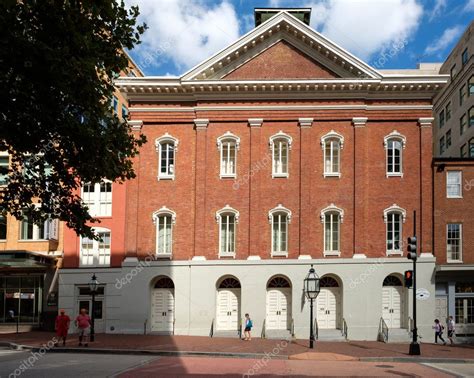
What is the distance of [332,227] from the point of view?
3456 centimetres

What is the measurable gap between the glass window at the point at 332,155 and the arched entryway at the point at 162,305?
1079cm

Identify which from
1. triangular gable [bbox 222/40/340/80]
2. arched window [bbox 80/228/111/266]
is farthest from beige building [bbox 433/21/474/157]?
arched window [bbox 80/228/111/266]

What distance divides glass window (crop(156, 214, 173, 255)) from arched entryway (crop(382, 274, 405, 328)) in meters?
12.0

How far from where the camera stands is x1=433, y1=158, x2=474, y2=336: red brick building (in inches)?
1353

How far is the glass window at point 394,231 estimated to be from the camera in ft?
113

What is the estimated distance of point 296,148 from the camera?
1375 inches

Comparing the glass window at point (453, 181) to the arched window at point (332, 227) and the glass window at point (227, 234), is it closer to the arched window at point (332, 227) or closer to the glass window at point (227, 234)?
the arched window at point (332, 227)

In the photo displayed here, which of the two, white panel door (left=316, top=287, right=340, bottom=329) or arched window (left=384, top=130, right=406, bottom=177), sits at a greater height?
arched window (left=384, top=130, right=406, bottom=177)

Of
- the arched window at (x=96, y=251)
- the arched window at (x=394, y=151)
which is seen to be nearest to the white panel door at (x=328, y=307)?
the arched window at (x=394, y=151)

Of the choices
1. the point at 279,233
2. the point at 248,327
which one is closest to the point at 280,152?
the point at 279,233

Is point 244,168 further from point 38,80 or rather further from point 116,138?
point 38,80

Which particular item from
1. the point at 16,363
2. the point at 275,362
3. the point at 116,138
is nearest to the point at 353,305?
the point at 275,362

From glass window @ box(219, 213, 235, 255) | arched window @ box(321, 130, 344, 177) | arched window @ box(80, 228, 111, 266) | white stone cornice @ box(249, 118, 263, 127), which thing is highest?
white stone cornice @ box(249, 118, 263, 127)

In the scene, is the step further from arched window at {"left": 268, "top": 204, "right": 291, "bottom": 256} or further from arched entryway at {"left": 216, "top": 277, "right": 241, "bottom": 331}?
arched window at {"left": 268, "top": 204, "right": 291, "bottom": 256}
